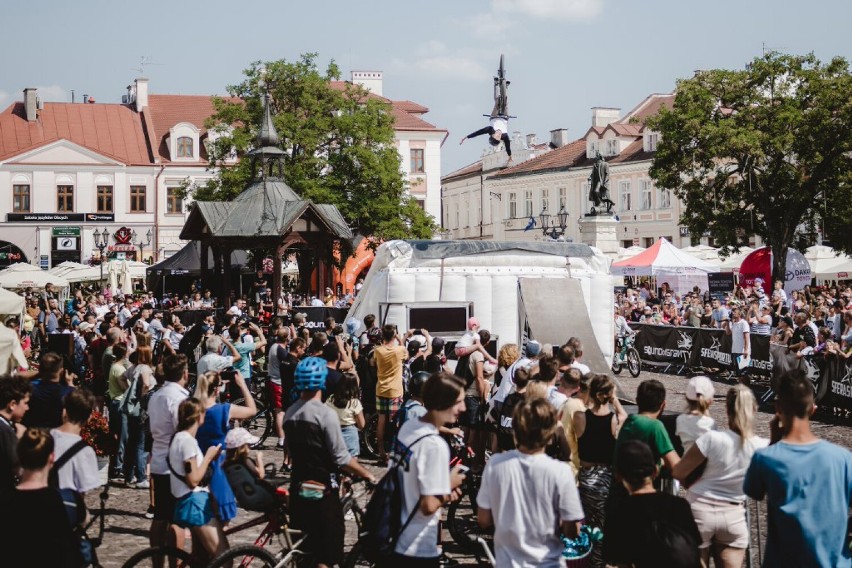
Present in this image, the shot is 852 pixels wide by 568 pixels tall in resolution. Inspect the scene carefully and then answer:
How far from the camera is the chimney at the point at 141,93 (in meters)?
72.0

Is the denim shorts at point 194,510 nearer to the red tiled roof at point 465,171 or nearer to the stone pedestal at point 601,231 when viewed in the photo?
the stone pedestal at point 601,231

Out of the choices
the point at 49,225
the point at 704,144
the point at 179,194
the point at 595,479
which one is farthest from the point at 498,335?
the point at 49,225

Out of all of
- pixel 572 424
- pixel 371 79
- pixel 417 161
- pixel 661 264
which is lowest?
pixel 572 424

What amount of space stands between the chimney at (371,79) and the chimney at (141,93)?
14670 mm

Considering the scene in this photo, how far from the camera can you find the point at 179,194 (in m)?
53.1

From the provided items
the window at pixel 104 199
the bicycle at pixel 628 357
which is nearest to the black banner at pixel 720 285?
the bicycle at pixel 628 357

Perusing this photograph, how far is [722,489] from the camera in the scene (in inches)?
260

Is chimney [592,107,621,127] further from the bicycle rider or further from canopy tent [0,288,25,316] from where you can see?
the bicycle rider

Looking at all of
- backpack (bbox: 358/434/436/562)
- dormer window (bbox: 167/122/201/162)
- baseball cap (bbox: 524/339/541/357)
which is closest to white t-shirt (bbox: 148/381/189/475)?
backpack (bbox: 358/434/436/562)

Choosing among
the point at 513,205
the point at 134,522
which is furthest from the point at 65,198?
the point at 134,522

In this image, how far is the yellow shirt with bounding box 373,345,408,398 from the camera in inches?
527

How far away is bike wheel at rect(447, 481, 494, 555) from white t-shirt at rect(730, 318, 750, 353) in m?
14.1

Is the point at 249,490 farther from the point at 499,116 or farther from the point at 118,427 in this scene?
the point at 499,116

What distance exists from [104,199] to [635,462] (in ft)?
216
